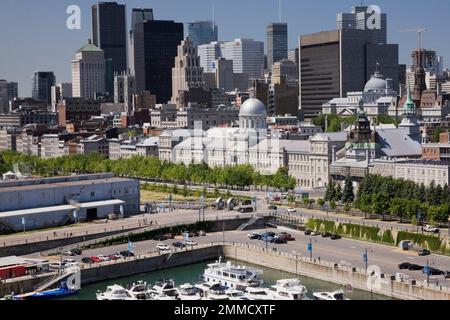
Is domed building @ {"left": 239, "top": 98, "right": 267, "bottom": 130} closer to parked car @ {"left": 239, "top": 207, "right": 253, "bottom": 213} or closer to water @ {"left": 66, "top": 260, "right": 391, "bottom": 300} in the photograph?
parked car @ {"left": 239, "top": 207, "right": 253, "bottom": 213}

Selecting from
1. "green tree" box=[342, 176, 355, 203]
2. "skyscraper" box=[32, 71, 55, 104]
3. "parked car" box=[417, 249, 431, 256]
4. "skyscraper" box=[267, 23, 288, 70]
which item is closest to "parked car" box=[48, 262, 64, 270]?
"parked car" box=[417, 249, 431, 256]

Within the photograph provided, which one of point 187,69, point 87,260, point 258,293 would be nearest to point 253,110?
point 87,260

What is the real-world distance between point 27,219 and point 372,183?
42.9 feet

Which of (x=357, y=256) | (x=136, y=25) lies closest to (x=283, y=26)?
(x=136, y=25)

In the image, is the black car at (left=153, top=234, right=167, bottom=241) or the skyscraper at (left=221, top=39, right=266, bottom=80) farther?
the skyscraper at (left=221, top=39, right=266, bottom=80)

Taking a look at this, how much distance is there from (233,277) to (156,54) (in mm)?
85731

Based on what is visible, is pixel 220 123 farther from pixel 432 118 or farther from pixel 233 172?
pixel 233 172

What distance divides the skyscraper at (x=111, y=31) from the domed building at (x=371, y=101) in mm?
29508

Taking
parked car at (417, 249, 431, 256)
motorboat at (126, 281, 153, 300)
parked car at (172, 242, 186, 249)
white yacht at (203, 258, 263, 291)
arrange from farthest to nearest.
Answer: parked car at (172, 242, 186, 249), parked car at (417, 249, 431, 256), white yacht at (203, 258, 263, 291), motorboat at (126, 281, 153, 300)

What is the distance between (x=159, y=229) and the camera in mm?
27094

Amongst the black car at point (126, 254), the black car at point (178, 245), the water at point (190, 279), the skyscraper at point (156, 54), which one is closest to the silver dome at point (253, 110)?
the black car at point (178, 245)

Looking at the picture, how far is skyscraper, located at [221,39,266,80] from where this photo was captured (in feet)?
449

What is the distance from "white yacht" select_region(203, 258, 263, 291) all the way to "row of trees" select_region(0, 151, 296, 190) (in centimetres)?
1929

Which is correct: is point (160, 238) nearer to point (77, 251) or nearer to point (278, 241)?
point (77, 251)
